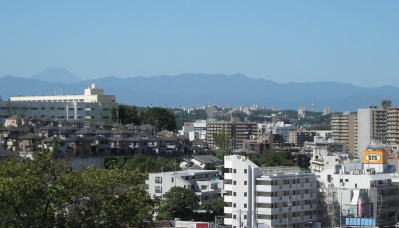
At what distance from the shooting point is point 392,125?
82625 mm

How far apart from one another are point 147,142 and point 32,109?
19150 millimetres

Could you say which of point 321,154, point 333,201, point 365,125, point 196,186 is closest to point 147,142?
point 321,154

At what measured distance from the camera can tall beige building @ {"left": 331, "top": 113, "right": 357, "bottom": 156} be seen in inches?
3494

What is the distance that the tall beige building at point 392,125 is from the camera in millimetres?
81938

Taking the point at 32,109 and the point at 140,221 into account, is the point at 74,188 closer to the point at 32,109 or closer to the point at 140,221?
the point at 140,221

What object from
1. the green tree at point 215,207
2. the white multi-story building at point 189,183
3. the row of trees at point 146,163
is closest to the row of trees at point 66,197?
the green tree at point 215,207

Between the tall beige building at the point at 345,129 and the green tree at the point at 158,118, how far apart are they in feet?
68.4

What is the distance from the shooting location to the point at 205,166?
53156 mm

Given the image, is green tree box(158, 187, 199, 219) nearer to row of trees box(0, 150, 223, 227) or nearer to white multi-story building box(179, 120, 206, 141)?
row of trees box(0, 150, 223, 227)

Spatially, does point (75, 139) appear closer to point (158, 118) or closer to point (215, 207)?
point (215, 207)

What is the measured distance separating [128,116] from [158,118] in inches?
106

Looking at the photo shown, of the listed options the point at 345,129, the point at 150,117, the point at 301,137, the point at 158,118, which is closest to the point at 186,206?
the point at 150,117

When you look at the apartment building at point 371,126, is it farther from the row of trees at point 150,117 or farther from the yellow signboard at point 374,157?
the yellow signboard at point 374,157

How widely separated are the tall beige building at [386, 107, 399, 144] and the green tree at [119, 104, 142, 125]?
2433 centimetres
